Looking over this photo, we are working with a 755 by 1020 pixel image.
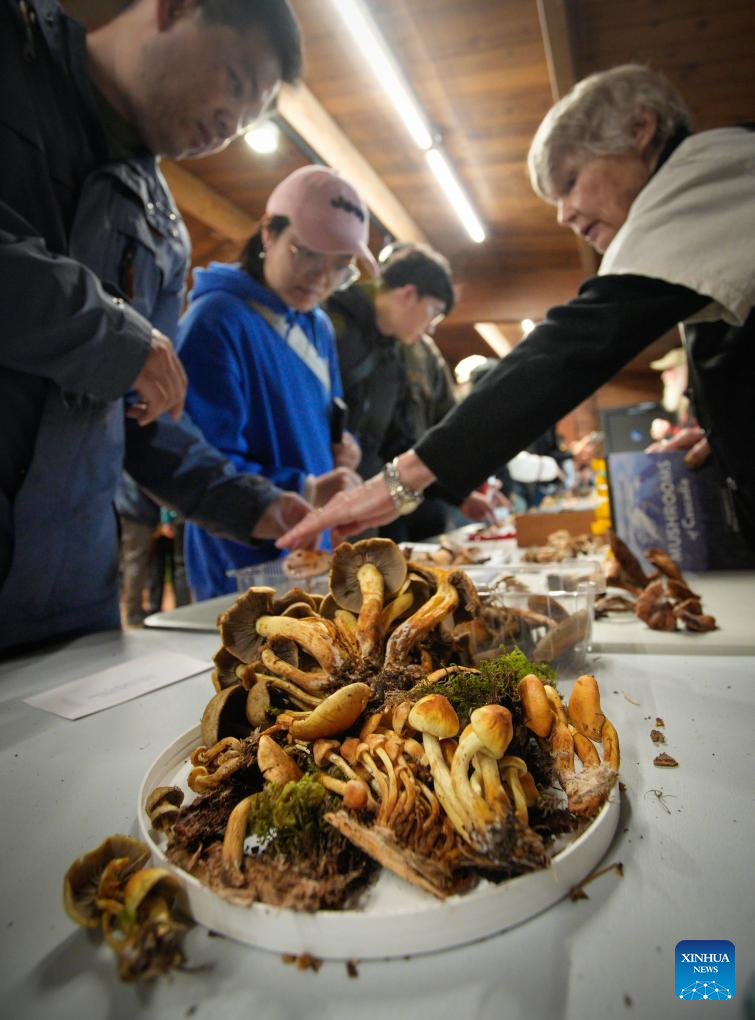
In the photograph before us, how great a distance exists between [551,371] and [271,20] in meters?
1.27

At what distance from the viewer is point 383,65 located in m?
Answer: 3.35

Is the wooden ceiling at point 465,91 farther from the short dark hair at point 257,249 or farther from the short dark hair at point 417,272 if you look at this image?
the short dark hair at point 417,272

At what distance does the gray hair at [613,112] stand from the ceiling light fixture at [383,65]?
1832 millimetres

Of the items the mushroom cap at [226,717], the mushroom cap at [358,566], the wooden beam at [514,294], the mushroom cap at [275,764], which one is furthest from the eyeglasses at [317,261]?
the wooden beam at [514,294]

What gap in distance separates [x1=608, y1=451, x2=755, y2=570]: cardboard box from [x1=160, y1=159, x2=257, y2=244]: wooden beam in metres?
4.10

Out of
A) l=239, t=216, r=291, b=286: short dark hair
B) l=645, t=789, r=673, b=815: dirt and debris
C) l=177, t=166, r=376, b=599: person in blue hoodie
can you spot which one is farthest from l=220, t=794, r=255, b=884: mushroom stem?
l=239, t=216, r=291, b=286: short dark hair

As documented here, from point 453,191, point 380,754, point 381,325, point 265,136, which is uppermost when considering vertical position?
point 453,191

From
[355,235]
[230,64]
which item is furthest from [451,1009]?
[355,235]

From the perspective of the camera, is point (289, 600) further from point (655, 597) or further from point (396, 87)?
point (396, 87)

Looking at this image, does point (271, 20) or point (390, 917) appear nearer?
point (390, 917)

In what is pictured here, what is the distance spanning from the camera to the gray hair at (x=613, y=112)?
1.67 m

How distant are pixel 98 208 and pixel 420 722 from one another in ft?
5.05

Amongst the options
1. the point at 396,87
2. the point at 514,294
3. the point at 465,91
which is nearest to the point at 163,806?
the point at 396,87

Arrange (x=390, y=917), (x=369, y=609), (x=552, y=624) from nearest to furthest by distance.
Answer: (x=390, y=917)
(x=369, y=609)
(x=552, y=624)
